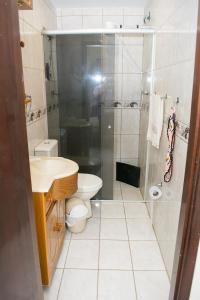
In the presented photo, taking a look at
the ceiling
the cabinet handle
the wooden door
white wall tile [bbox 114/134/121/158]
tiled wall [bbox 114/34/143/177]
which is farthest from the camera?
white wall tile [bbox 114/134/121/158]

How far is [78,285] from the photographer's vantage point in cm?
165

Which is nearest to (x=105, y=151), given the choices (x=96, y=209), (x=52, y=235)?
(x=96, y=209)

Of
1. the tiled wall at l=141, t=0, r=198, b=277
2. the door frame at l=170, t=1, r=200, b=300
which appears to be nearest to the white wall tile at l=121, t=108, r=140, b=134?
the tiled wall at l=141, t=0, r=198, b=277

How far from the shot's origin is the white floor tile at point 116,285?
1.56 meters

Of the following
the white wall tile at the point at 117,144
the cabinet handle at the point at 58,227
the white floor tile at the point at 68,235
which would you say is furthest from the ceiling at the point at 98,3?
the white floor tile at the point at 68,235

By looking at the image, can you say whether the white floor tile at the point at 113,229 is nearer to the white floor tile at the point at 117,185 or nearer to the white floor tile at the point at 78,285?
the white floor tile at the point at 78,285

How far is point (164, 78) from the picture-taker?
6.31ft

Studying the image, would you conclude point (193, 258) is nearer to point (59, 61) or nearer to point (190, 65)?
point (190, 65)

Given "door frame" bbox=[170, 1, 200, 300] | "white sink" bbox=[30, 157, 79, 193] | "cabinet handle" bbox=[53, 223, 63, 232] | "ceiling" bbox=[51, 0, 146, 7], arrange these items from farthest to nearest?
1. "ceiling" bbox=[51, 0, 146, 7]
2. "cabinet handle" bbox=[53, 223, 63, 232]
3. "white sink" bbox=[30, 157, 79, 193]
4. "door frame" bbox=[170, 1, 200, 300]

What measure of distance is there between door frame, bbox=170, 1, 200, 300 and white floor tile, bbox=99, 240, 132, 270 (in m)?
0.71

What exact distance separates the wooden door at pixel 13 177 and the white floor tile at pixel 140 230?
1310 mm

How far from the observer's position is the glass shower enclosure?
2471 mm

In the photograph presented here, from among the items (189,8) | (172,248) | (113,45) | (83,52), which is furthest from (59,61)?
(172,248)

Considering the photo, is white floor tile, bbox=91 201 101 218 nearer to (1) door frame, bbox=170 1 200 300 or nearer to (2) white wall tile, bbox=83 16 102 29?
(1) door frame, bbox=170 1 200 300
